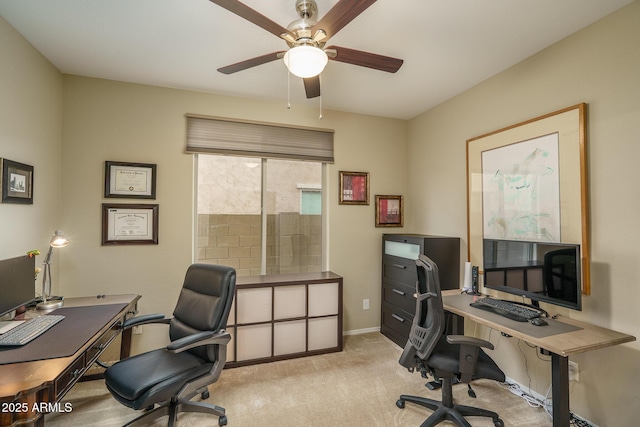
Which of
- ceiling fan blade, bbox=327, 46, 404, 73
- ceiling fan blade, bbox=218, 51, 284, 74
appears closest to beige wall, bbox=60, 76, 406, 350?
ceiling fan blade, bbox=218, 51, 284, 74

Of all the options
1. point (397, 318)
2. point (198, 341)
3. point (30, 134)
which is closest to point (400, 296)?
point (397, 318)

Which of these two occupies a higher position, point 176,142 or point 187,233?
point 176,142

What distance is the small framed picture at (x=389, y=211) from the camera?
3703 millimetres

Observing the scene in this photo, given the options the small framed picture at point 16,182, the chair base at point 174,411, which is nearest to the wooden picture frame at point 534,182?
the chair base at point 174,411

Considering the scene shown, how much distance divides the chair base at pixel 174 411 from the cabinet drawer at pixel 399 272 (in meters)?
1.96

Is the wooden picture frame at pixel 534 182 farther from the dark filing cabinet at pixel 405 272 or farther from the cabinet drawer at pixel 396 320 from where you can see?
the cabinet drawer at pixel 396 320

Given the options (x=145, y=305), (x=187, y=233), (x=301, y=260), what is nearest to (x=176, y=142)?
(x=187, y=233)

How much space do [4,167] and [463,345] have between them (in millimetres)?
3144

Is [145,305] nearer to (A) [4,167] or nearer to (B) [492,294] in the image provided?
(A) [4,167]

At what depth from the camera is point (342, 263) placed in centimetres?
354

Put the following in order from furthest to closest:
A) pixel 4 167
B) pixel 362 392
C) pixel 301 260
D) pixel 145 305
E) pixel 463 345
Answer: pixel 301 260
pixel 145 305
pixel 362 392
pixel 4 167
pixel 463 345

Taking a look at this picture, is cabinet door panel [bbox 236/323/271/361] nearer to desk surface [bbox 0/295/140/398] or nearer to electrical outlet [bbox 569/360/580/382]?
desk surface [bbox 0/295/140/398]

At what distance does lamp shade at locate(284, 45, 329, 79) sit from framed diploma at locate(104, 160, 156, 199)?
1996mm

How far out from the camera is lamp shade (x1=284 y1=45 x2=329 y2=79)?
150 cm
